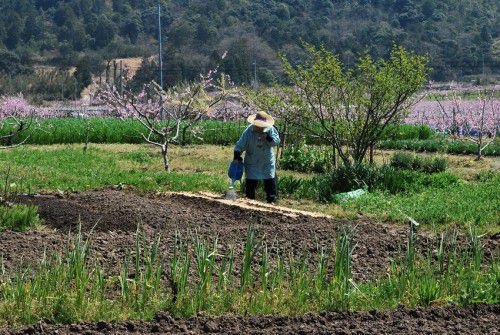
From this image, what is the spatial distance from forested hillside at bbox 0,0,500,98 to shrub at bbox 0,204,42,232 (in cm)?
5159

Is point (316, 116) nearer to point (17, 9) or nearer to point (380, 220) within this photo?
point (380, 220)

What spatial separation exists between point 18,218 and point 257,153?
3795 mm

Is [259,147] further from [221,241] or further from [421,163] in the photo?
[421,163]

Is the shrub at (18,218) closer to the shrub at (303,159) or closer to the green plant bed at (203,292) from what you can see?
the green plant bed at (203,292)

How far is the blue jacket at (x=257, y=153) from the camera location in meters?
11.0

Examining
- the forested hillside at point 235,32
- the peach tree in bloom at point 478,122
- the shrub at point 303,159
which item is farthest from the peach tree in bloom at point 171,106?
the forested hillside at point 235,32

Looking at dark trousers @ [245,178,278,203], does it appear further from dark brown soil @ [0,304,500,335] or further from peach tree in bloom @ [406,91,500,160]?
peach tree in bloom @ [406,91,500,160]

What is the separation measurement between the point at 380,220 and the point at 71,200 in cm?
409

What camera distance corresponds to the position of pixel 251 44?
7162cm

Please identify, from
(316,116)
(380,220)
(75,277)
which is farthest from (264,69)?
(75,277)

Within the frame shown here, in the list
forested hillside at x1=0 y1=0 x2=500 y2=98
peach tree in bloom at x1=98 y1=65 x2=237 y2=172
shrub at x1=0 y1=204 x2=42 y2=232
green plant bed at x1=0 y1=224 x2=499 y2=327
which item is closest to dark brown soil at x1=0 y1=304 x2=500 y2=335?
green plant bed at x1=0 y1=224 x2=499 y2=327

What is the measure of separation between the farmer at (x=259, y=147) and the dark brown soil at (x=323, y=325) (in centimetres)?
586

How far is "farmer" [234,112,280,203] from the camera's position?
10875 millimetres

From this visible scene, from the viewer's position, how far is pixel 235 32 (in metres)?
83.9
